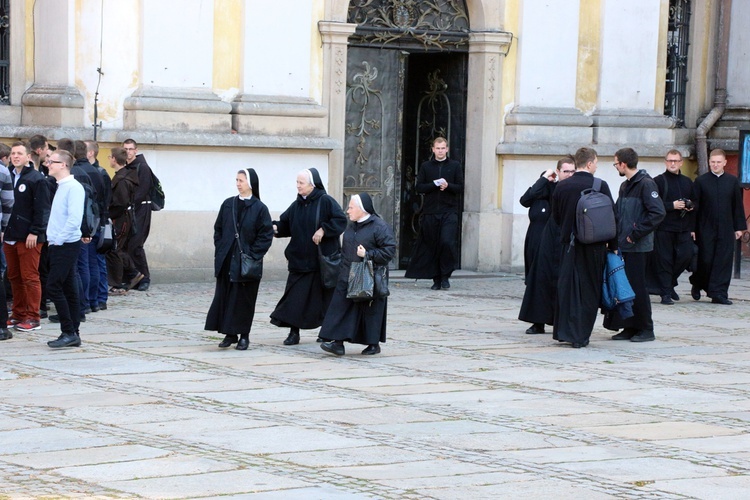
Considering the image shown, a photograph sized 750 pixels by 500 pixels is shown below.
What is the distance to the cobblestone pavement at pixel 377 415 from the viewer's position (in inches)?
278

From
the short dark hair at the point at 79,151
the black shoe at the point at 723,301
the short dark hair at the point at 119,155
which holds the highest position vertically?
the short dark hair at the point at 79,151

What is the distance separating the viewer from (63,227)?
1122 centimetres

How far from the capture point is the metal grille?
802 inches

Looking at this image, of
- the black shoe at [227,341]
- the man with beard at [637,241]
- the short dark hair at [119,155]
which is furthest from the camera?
the short dark hair at [119,155]

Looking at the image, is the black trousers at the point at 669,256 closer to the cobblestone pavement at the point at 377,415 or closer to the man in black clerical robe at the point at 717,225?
the man in black clerical robe at the point at 717,225

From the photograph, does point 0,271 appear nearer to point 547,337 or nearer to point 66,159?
point 66,159

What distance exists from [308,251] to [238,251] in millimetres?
631

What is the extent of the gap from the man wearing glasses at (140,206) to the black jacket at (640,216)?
16.4 feet

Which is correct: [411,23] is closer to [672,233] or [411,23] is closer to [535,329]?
[672,233]

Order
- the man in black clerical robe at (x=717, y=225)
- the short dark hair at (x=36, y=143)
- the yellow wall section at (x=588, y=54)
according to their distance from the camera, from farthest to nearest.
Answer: the yellow wall section at (x=588, y=54) < the man in black clerical robe at (x=717, y=225) < the short dark hair at (x=36, y=143)

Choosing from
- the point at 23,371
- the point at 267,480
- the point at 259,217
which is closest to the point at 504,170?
the point at 259,217

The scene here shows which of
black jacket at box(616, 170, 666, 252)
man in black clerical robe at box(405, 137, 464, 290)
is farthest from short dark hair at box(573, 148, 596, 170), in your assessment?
man in black clerical robe at box(405, 137, 464, 290)

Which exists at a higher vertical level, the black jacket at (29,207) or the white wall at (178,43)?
the white wall at (178,43)

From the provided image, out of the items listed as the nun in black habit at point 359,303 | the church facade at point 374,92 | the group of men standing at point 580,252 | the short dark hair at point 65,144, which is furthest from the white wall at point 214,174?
the nun in black habit at point 359,303
